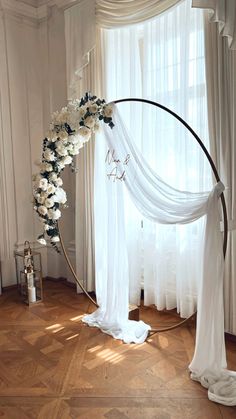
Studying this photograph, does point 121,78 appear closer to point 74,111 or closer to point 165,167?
point 74,111

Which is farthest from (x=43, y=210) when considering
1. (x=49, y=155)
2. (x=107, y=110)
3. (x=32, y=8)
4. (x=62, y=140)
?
(x=32, y=8)

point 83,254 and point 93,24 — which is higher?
point 93,24

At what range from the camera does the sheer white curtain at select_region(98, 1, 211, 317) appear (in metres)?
2.89

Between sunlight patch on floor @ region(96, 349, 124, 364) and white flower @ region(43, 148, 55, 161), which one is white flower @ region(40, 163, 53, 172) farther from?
sunlight patch on floor @ region(96, 349, 124, 364)

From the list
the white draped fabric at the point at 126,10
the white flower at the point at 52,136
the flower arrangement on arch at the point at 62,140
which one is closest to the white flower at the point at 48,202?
the flower arrangement on arch at the point at 62,140

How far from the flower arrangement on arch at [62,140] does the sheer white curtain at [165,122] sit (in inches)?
21.1

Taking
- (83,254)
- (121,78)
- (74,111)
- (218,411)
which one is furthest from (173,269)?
(121,78)

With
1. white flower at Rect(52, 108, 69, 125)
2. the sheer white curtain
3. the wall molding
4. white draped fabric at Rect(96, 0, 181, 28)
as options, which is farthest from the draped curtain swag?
the wall molding

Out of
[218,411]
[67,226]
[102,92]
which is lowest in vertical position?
[218,411]

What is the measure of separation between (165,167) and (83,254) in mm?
1355

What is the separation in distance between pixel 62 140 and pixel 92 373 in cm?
176

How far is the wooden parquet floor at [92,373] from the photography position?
2.03 meters

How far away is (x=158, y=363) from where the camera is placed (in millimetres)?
2506

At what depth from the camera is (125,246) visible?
2.94 metres
